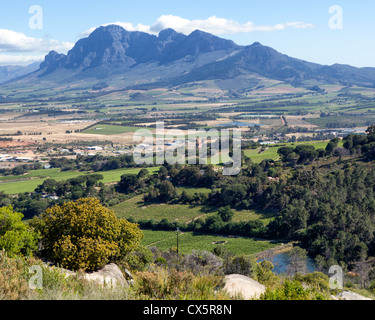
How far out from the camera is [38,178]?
231 ft

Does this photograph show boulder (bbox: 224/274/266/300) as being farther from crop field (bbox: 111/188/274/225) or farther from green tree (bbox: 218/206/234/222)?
green tree (bbox: 218/206/234/222)

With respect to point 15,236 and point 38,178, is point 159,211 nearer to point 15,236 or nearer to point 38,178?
point 38,178

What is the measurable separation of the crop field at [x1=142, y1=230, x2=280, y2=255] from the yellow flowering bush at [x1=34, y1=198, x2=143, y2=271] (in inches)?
604

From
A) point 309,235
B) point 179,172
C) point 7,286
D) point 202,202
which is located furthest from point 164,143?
point 7,286

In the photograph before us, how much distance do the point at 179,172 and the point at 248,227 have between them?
817 inches

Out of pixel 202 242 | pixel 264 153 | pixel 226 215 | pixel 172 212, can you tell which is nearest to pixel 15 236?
pixel 202 242

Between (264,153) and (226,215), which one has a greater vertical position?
(264,153)

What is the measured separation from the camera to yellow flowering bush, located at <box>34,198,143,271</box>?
17672 mm

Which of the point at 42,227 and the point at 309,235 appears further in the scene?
the point at 309,235

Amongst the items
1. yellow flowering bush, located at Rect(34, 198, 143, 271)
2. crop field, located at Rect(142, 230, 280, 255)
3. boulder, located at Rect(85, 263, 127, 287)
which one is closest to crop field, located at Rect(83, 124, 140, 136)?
crop field, located at Rect(142, 230, 280, 255)

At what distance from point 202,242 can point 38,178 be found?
1704 inches

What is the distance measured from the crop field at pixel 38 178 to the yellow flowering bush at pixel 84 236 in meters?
43.8

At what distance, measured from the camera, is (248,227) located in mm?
40750
